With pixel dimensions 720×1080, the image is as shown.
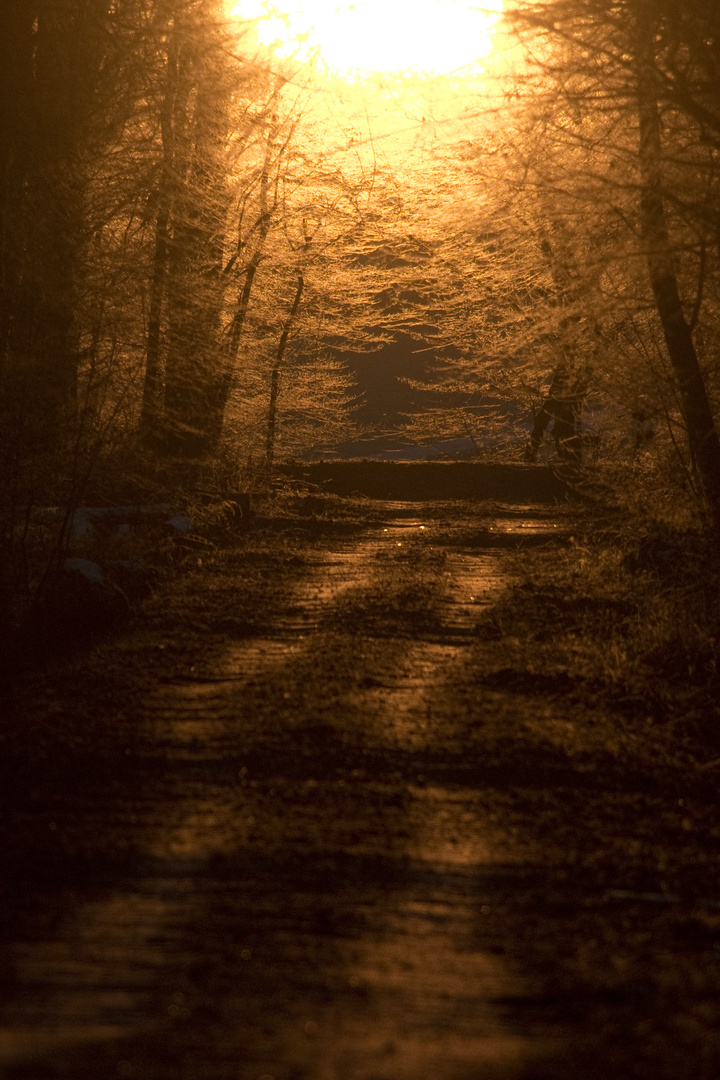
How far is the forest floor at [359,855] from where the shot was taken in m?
3.06

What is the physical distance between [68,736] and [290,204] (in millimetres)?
13971

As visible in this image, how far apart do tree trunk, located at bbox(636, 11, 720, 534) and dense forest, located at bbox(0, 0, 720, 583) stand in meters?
0.02

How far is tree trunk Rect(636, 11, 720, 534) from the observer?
7918 millimetres

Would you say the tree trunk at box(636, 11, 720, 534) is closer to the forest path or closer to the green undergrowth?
the green undergrowth

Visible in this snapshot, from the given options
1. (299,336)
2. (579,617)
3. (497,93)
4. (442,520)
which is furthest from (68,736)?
Answer: (299,336)

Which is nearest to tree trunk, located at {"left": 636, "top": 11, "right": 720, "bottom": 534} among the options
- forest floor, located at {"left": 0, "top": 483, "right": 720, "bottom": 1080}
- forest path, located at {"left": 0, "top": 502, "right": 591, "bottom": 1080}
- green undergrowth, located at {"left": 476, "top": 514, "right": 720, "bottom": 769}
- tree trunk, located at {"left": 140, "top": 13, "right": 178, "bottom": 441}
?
green undergrowth, located at {"left": 476, "top": 514, "right": 720, "bottom": 769}

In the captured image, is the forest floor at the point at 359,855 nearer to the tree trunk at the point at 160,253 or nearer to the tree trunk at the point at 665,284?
the tree trunk at the point at 665,284

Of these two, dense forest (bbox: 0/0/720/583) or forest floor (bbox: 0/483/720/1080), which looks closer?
forest floor (bbox: 0/483/720/1080)

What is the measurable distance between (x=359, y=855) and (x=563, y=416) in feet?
54.9

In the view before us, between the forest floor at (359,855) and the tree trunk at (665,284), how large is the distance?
1.97 metres

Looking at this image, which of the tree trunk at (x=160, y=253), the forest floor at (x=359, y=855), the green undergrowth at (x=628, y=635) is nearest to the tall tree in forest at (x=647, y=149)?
the green undergrowth at (x=628, y=635)

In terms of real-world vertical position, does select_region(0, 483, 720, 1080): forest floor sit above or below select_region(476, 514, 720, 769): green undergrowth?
below

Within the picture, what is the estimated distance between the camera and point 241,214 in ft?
52.5

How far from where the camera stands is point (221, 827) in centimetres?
460
